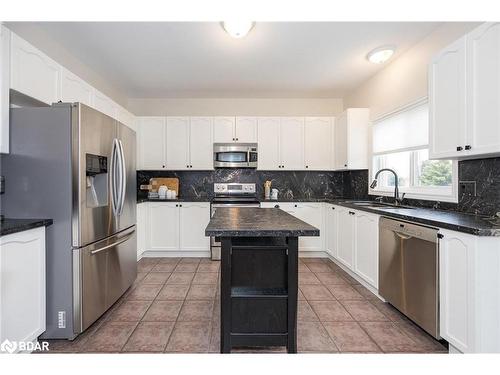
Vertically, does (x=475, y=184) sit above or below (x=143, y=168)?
below

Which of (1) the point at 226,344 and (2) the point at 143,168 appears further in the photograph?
(2) the point at 143,168

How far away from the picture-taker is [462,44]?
1910 mm

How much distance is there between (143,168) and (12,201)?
2.48 meters

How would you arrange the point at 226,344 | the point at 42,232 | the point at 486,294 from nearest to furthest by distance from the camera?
the point at 486,294 < the point at 226,344 < the point at 42,232

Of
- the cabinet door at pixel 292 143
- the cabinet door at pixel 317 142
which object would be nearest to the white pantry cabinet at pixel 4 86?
the cabinet door at pixel 292 143

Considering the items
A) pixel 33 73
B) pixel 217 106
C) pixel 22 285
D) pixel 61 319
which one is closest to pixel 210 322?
pixel 61 319

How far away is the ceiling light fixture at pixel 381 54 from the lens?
9.43 ft

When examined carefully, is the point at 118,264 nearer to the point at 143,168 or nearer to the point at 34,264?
the point at 34,264

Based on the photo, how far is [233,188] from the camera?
4676 millimetres

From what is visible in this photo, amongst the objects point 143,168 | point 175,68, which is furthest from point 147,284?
point 175,68

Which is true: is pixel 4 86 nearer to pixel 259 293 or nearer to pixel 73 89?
pixel 73 89

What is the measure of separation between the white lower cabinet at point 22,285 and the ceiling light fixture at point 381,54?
3.52 meters

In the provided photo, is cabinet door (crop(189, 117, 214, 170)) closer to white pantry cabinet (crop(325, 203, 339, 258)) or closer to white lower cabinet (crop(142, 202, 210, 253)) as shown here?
white lower cabinet (crop(142, 202, 210, 253))

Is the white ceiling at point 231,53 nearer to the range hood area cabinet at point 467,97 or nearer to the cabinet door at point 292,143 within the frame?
the cabinet door at point 292,143
